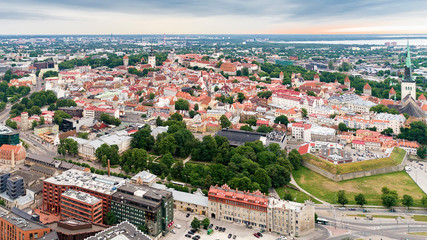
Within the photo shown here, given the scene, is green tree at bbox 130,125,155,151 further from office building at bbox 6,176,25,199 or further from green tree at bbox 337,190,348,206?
green tree at bbox 337,190,348,206

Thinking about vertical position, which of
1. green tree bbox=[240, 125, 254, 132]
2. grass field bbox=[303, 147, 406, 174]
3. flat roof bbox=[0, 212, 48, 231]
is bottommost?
grass field bbox=[303, 147, 406, 174]

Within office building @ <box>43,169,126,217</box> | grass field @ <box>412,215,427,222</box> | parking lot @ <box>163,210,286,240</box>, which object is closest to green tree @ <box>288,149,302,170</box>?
grass field @ <box>412,215,427,222</box>

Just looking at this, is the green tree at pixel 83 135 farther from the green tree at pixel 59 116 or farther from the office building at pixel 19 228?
the office building at pixel 19 228

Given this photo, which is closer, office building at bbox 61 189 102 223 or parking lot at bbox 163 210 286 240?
parking lot at bbox 163 210 286 240

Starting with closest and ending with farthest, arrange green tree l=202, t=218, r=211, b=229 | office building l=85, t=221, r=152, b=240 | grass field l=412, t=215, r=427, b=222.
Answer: office building l=85, t=221, r=152, b=240
green tree l=202, t=218, r=211, b=229
grass field l=412, t=215, r=427, b=222

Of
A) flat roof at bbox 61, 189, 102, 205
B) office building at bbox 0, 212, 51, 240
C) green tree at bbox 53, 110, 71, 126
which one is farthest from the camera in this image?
green tree at bbox 53, 110, 71, 126

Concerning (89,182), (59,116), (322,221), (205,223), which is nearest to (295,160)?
(322,221)

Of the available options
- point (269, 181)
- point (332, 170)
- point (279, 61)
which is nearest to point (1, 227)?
point (269, 181)
